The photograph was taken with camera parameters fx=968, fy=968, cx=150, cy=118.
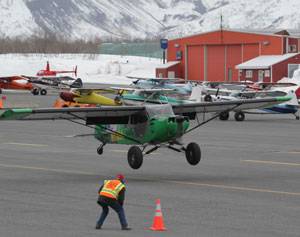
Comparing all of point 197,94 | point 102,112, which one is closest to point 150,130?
point 102,112

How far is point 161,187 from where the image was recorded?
20.4 meters

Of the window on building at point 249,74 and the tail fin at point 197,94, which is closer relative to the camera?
the tail fin at point 197,94

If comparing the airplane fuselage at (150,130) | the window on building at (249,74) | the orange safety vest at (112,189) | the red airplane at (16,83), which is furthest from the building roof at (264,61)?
the orange safety vest at (112,189)

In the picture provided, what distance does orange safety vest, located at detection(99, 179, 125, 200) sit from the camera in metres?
14.0

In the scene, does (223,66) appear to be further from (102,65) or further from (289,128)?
(289,128)

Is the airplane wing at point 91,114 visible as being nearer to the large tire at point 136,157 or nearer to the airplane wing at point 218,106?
the large tire at point 136,157

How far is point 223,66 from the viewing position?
90250 mm

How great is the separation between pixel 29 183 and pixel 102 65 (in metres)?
107

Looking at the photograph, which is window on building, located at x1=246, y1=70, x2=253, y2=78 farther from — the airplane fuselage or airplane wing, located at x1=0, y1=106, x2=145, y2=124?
airplane wing, located at x1=0, y1=106, x2=145, y2=124

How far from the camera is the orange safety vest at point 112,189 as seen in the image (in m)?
14.0

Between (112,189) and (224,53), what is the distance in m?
76.9

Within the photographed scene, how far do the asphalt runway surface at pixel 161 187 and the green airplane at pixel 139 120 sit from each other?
0.76 m

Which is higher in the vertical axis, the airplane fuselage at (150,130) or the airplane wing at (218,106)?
the airplane wing at (218,106)

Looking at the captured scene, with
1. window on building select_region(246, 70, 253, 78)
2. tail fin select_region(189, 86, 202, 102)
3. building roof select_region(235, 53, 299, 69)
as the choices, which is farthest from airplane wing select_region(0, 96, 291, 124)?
window on building select_region(246, 70, 253, 78)
